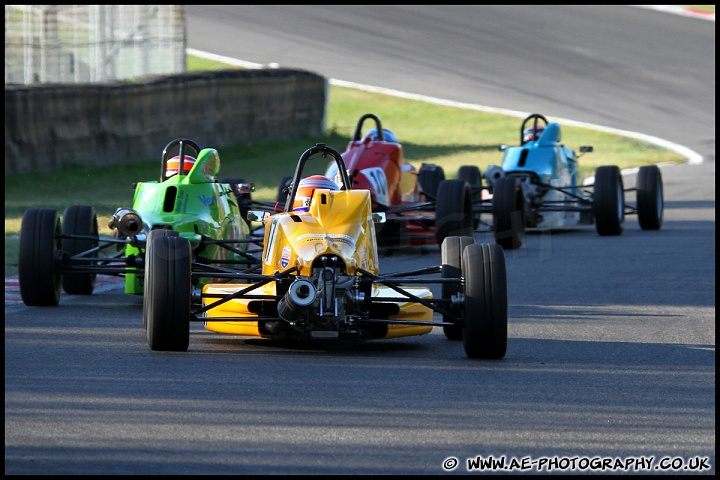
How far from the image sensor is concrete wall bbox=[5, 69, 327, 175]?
2216 cm

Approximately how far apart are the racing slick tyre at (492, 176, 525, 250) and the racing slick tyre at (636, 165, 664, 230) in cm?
262

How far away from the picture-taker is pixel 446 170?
83.1ft

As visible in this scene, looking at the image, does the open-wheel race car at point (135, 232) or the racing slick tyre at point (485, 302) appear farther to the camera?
the open-wheel race car at point (135, 232)

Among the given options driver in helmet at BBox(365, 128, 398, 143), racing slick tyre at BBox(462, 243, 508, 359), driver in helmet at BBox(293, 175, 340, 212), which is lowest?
racing slick tyre at BBox(462, 243, 508, 359)

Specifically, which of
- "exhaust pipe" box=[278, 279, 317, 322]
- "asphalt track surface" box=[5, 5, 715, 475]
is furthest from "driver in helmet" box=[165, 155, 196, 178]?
"exhaust pipe" box=[278, 279, 317, 322]

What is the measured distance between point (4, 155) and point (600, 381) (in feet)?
49.3

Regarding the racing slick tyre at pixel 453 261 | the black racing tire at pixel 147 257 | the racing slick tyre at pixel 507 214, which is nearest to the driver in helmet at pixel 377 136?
the racing slick tyre at pixel 507 214

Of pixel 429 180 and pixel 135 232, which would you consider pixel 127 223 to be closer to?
pixel 135 232

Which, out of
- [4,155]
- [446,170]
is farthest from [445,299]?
[446,170]

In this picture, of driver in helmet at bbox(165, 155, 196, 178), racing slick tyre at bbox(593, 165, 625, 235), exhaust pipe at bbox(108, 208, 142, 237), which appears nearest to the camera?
exhaust pipe at bbox(108, 208, 142, 237)

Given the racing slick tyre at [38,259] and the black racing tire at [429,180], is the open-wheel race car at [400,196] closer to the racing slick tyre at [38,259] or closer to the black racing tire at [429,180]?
the black racing tire at [429,180]

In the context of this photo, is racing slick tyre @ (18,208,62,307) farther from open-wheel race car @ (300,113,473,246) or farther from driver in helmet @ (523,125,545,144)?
driver in helmet @ (523,125,545,144)

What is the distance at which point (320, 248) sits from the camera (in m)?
9.31

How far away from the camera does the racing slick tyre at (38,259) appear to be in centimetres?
1114
